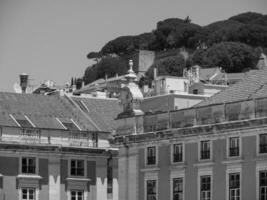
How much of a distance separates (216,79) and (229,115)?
9639cm

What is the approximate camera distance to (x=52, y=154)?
3054 inches

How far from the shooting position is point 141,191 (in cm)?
6888

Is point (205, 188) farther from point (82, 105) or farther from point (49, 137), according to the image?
point (82, 105)

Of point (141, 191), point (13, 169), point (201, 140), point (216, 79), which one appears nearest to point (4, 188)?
point (13, 169)

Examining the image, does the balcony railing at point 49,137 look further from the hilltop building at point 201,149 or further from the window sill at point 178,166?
the window sill at point 178,166

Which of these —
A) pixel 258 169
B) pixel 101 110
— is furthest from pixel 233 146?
pixel 101 110

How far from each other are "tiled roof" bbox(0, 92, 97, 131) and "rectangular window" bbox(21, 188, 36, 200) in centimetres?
415

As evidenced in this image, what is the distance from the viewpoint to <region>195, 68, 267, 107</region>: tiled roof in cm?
6581

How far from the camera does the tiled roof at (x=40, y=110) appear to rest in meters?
79.4

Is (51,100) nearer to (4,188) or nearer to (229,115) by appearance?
(4,188)

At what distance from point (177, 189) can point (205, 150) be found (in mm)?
2715

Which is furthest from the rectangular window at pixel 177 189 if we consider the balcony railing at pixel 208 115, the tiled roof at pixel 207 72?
the tiled roof at pixel 207 72

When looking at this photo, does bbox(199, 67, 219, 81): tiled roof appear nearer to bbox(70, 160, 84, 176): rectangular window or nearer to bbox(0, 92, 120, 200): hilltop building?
bbox(0, 92, 120, 200): hilltop building

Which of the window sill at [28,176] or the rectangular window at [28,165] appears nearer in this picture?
the window sill at [28,176]
